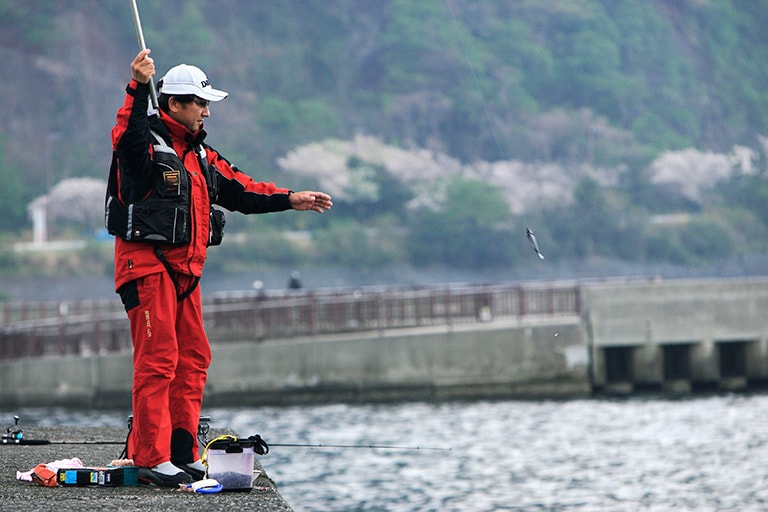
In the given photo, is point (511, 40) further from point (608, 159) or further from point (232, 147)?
point (232, 147)

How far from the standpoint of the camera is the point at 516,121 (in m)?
69.1

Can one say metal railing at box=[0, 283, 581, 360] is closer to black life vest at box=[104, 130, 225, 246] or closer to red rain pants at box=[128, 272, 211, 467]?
red rain pants at box=[128, 272, 211, 467]

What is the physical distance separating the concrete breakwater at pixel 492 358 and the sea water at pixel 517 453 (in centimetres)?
80

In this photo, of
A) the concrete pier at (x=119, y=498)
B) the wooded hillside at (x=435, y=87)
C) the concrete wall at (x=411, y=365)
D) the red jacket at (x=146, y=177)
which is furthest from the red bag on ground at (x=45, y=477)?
the wooded hillside at (x=435, y=87)

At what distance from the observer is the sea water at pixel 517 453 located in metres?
14.2

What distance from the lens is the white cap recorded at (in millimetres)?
5355

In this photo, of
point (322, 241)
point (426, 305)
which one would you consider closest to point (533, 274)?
point (322, 241)

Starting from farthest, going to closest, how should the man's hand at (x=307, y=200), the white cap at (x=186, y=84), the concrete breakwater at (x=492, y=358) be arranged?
the concrete breakwater at (x=492, y=358)
the man's hand at (x=307, y=200)
the white cap at (x=186, y=84)

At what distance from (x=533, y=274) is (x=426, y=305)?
35.5m

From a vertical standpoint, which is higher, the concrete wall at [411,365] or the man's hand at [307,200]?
the man's hand at [307,200]

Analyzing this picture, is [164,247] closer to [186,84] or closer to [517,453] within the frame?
[186,84]

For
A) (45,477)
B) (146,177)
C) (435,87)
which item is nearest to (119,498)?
(45,477)

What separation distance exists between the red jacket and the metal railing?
1927 cm

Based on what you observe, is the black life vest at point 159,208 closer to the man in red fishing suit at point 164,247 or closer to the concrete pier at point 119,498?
the man in red fishing suit at point 164,247
